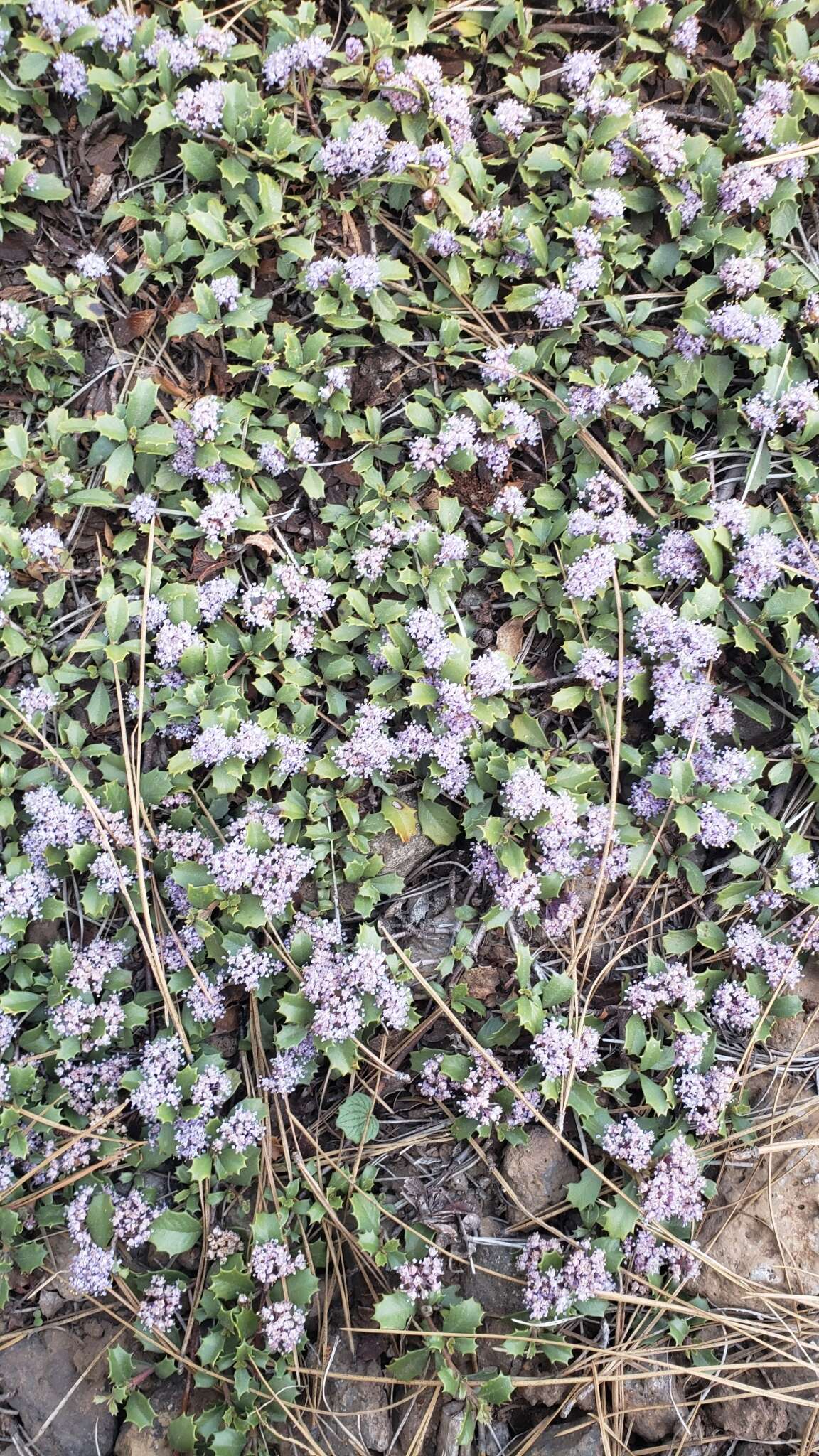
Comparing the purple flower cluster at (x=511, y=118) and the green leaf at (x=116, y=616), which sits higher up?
the purple flower cluster at (x=511, y=118)

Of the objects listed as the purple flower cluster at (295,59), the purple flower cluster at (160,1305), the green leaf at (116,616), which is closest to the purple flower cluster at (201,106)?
the purple flower cluster at (295,59)

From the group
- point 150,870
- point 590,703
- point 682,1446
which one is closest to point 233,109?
point 590,703

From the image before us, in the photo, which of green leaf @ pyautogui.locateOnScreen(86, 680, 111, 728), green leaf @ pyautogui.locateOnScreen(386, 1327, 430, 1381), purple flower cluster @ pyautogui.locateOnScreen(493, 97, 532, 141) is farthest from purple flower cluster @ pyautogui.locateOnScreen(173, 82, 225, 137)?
green leaf @ pyautogui.locateOnScreen(386, 1327, 430, 1381)

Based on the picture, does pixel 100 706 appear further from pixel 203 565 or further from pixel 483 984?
pixel 483 984

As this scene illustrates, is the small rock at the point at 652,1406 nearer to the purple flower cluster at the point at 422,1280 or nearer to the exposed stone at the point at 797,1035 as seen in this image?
the purple flower cluster at the point at 422,1280

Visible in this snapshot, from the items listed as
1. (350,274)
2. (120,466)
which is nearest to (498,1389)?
(120,466)
